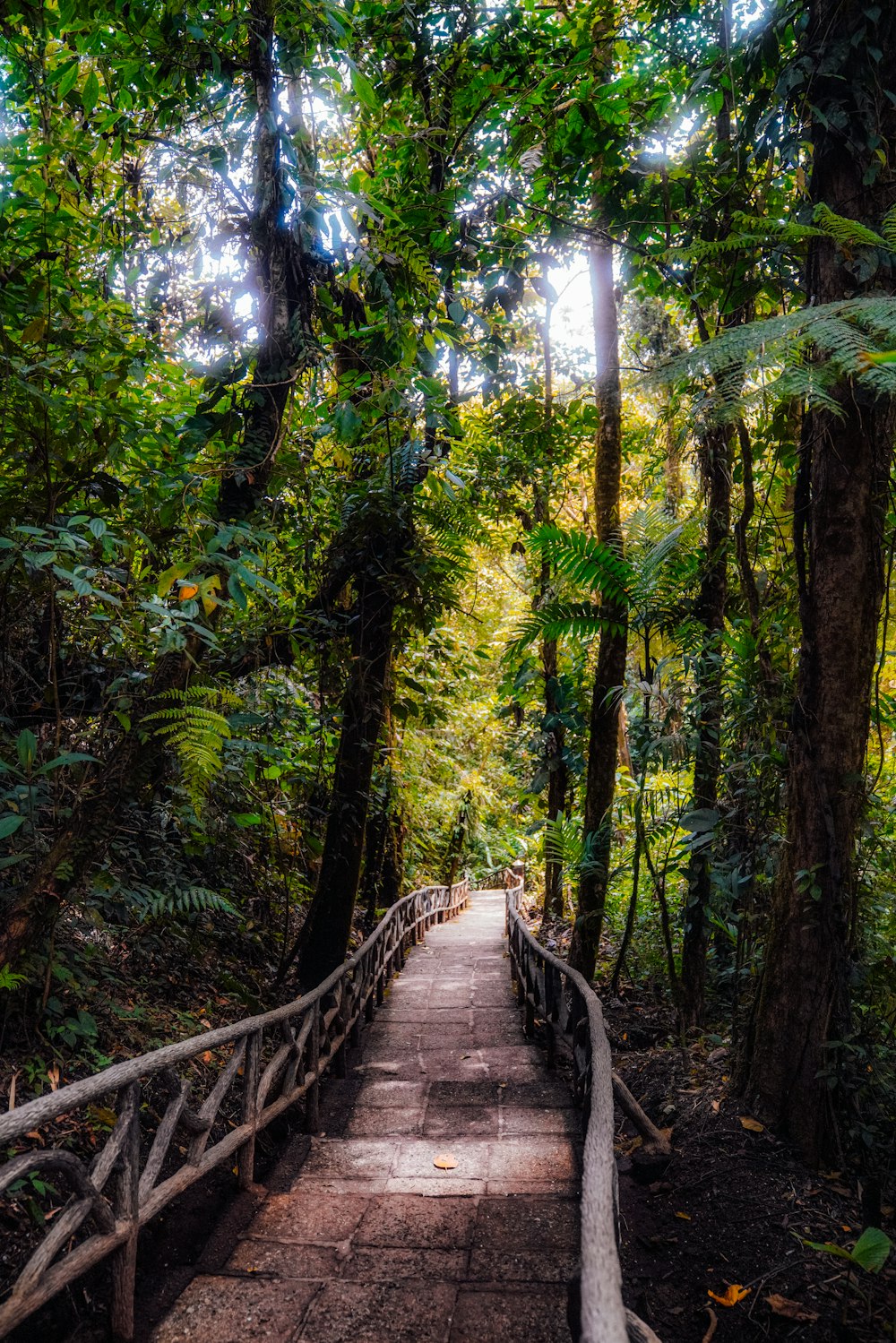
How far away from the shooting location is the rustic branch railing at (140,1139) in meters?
2.29

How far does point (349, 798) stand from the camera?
6.79 metres

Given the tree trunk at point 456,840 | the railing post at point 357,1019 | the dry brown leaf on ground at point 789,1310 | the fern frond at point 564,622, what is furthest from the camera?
the tree trunk at point 456,840

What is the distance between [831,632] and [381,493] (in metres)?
3.29

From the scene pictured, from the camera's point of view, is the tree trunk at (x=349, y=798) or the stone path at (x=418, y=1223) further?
the tree trunk at (x=349, y=798)

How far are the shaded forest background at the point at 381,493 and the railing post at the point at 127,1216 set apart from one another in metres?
0.76

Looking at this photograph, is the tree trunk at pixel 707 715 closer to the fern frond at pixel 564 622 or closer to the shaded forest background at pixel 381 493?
the shaded forest background at pixel 381 493

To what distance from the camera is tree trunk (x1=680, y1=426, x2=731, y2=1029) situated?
5.77m

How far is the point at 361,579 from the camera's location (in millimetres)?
6449

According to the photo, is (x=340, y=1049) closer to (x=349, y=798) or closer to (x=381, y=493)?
(x=349, y=798)

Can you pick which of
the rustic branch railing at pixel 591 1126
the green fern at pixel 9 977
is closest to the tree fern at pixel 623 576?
the rustic branch railing at pixel 591 1126

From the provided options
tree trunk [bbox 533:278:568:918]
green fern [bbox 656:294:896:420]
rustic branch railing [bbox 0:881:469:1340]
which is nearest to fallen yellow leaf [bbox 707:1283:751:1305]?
rustic branch railing [bbox 0:881:469:1340]

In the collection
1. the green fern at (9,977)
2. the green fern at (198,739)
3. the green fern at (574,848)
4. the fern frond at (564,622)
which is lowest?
the green fern at (9,977)

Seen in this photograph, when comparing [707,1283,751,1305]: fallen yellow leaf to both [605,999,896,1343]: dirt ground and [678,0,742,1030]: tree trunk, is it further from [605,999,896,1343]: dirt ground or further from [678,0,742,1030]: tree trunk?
[678,0,742,1030]: tree trunk

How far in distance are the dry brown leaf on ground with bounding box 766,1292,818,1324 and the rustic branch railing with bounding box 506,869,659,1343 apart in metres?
0.71
